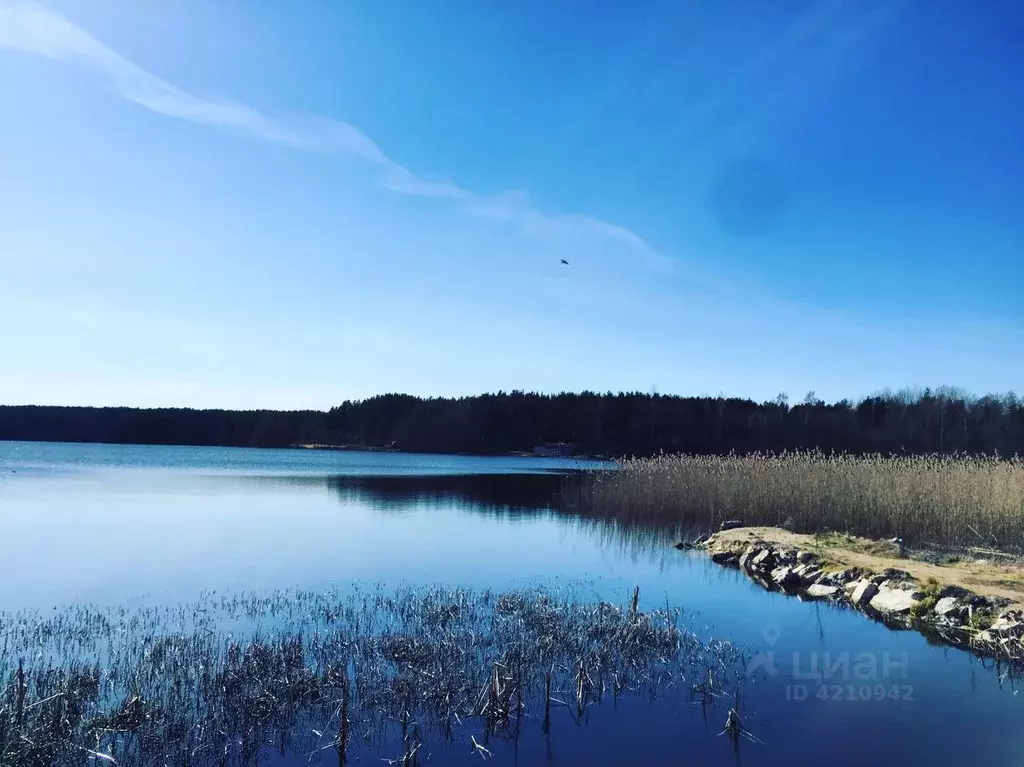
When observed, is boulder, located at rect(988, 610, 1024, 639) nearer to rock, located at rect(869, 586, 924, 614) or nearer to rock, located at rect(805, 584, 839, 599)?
rock, located at rect(869, 586, 924, 614)

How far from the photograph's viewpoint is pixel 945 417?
68.4 metres

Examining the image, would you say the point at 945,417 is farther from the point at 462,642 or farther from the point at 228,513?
the point at 462,642

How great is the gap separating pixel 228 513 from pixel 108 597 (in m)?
11.6

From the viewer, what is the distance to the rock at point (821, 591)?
11.8 m

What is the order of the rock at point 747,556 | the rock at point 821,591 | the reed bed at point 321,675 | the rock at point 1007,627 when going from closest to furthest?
the reed bed at point 321,675, the rock at point 1007,627, the rock at point 821,591, the rock at point 747,556

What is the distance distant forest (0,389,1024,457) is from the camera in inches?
2608

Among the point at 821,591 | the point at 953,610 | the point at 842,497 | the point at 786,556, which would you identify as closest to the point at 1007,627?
the point at 953,610

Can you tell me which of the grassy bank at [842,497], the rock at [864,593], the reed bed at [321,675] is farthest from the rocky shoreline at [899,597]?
the grassy bank at [842,497]

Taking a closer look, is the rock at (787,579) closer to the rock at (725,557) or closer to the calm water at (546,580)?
the calm water at (546,580)

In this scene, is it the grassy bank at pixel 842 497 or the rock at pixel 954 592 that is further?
the grassy bank at pixel 842 497

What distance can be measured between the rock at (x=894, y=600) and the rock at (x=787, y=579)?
1.86 metres

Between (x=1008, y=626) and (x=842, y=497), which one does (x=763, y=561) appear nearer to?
(x=842, y=497)

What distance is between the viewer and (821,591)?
12016 millimetres

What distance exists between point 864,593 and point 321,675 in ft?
28.5
